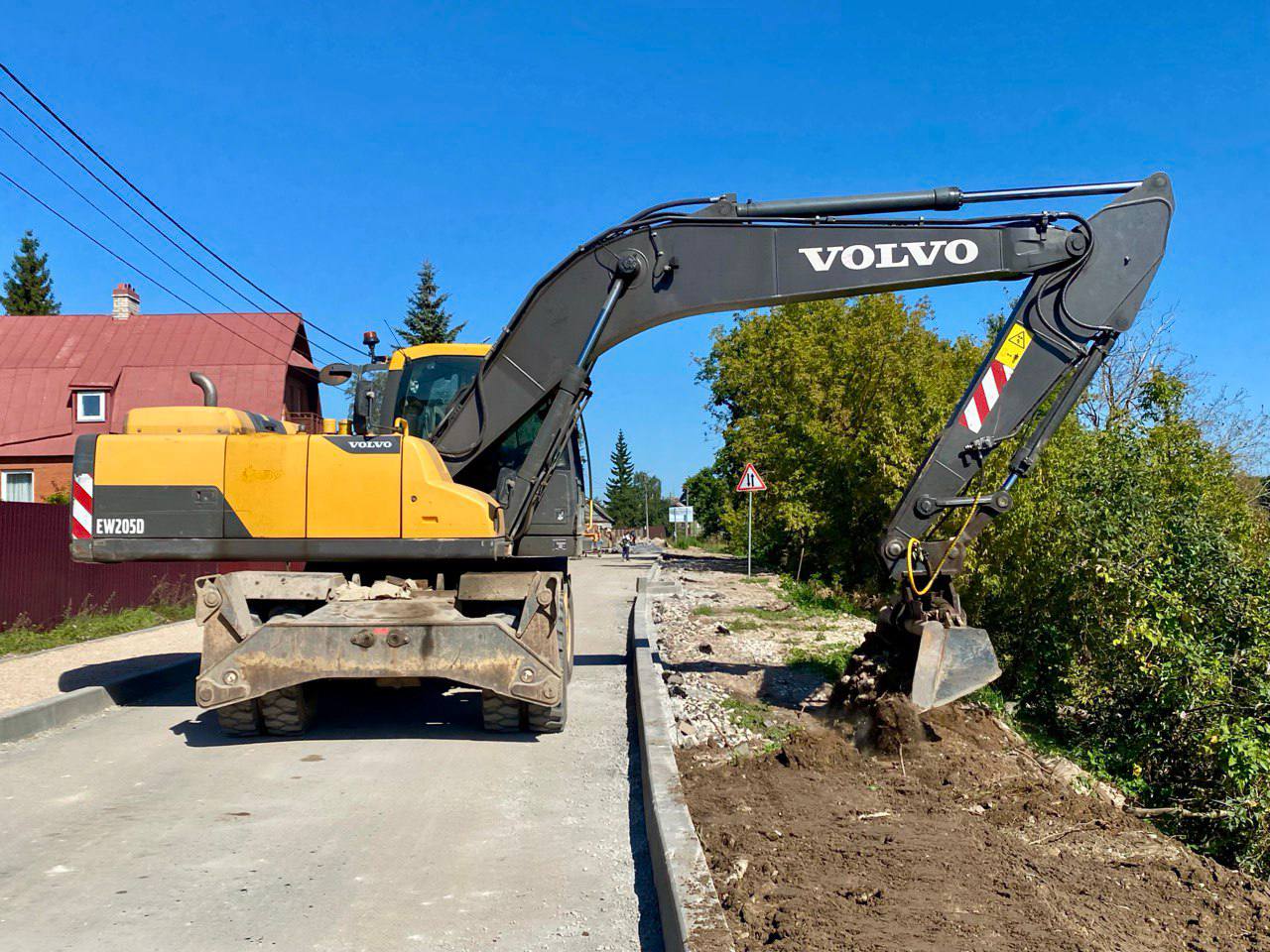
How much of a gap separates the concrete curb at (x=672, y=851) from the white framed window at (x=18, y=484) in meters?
29.5

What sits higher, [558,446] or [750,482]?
[750,482]

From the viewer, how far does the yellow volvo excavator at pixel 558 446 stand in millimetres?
7500

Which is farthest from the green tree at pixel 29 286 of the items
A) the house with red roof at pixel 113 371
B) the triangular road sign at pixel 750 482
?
the triangular road sign at pixel 750 482

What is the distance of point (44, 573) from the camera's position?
1448 cm

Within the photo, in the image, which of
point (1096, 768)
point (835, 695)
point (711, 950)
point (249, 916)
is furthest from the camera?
point (835, 695)

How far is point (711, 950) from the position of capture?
353 cm

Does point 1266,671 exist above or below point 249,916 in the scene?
above

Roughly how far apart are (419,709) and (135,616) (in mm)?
9410

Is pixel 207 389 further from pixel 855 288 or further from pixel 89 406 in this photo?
pixel 89 406

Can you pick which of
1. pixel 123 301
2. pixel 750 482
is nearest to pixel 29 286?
pixel 123 301

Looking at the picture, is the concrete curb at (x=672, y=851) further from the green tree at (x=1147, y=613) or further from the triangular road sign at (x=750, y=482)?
the triangular road sign at (x=750, y=482)

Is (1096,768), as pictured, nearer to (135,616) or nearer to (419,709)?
(419,709)

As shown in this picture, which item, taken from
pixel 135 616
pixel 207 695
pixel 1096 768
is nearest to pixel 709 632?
pixel 1096 768

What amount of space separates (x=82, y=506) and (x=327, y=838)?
3.90 meters
